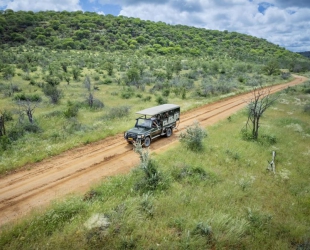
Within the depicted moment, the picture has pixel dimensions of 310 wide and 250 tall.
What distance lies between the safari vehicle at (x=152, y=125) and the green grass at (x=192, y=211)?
7.19 ft

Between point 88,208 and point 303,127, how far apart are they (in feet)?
66.0

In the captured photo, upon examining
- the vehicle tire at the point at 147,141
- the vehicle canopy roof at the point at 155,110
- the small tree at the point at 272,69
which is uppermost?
the small tree at the point at 272,69

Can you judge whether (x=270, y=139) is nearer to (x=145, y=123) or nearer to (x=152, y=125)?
(x=152, y=125)

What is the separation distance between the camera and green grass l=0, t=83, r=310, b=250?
7.15m

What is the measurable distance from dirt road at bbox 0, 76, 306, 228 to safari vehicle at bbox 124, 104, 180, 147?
2.06ft

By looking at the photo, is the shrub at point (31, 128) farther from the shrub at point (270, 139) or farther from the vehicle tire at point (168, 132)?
the shrub at point (270, 139)

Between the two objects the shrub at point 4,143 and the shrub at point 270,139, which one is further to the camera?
the shrub at point 270,139

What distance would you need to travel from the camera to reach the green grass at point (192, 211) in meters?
7.15

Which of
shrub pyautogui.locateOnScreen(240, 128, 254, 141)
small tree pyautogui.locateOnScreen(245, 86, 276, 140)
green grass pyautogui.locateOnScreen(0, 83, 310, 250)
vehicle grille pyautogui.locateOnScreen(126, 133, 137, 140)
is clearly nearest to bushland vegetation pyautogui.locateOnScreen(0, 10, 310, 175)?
vehicle grille pyautogui.locateOnScreen(126, 133, 137, 140)

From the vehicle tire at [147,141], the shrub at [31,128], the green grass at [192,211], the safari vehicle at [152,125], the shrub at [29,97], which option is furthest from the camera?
the shrub at [29,97]

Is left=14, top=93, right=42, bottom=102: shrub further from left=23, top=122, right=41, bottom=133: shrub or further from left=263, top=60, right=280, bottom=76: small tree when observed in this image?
left=263, top=60, right=280, bottom=76: small tree

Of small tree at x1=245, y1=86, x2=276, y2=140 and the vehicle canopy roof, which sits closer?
the vehicle canopy roof

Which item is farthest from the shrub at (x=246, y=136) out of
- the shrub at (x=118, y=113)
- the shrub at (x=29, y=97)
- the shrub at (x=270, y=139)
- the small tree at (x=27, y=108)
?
the shrub at (x=29, y=97)

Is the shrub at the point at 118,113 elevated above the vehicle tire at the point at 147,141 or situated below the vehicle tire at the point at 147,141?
above
